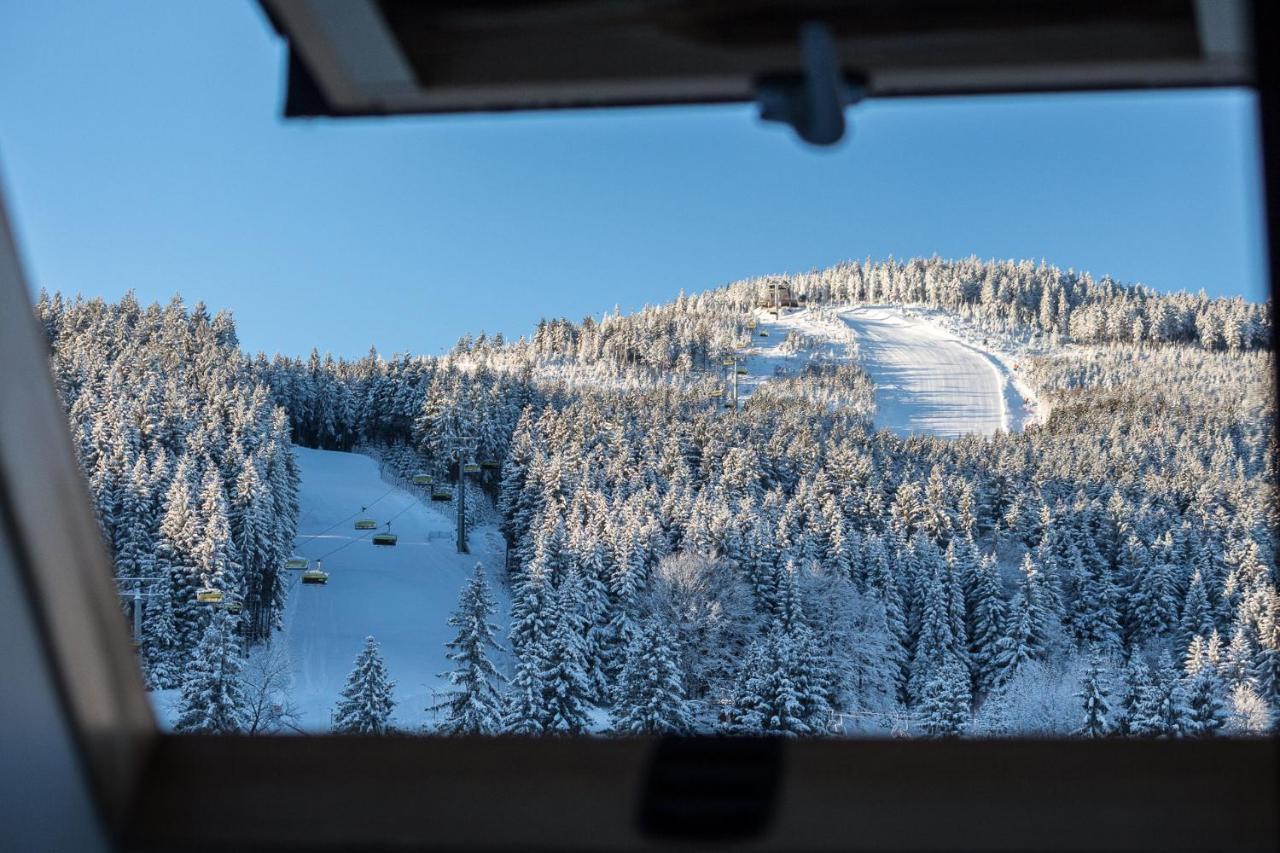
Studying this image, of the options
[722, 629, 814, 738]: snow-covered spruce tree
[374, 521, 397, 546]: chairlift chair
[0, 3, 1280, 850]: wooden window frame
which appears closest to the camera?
[0, 3, 1280, 850]: wooden window frame

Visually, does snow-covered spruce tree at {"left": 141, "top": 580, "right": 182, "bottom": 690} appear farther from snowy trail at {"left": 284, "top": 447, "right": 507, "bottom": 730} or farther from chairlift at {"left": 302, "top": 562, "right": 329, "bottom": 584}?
chairlift at {"left": 302, "top": 562, "right": 329, "bottom": 584}

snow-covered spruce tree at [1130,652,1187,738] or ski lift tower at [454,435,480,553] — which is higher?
ski lift tower at [454,435,480,553]

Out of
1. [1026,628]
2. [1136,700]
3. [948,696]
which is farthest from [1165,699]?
[948,696]

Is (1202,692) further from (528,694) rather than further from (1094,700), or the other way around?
(528,694)

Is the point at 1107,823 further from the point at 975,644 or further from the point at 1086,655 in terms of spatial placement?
the point at 1086,655

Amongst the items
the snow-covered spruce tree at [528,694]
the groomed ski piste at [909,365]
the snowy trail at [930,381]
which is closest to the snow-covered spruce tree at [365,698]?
the snow-covered spruce tree at [528,694]

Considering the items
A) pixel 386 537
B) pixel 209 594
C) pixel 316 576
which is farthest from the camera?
pixel 316 576

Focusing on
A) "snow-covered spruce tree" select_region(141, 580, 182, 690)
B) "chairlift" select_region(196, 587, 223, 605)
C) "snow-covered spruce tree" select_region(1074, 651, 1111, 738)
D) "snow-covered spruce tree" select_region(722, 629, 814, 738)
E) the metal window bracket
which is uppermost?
the metal window bracket

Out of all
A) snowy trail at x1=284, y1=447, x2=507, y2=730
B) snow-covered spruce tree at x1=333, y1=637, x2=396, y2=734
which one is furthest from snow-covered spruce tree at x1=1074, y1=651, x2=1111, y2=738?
snow-covered spruce tree at x1=333, y1=637, x2=396, y2=734
